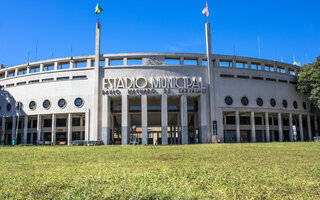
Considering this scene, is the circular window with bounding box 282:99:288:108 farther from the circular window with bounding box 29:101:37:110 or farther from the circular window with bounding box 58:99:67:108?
the circular window with bounding box 29:101:37:110

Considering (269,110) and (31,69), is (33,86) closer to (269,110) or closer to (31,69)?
(31,69)

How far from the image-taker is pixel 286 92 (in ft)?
184

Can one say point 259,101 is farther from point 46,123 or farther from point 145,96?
point 46,123

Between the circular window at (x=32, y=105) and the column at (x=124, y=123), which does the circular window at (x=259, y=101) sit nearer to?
the column at (x=124, y=123)

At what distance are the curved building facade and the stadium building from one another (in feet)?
0.59

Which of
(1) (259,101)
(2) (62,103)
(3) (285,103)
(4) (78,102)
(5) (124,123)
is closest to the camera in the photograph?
(5) (124,123)

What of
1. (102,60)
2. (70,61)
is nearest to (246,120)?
(102,60)

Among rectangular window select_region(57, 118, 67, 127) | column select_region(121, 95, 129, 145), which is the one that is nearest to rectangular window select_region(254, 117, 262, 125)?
column select_region(121, 95, 129, 145)

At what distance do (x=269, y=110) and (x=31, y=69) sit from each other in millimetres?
50411

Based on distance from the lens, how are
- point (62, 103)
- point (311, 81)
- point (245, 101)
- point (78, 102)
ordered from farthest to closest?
point (311, 81) < point (245, 101) < point (62, 103) < point (78, 102)

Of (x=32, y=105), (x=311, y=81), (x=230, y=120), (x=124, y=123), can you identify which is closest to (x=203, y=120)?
(x=230, y=120)

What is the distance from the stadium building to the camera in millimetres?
48031

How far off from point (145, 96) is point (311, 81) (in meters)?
34.3

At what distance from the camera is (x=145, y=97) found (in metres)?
47.9
